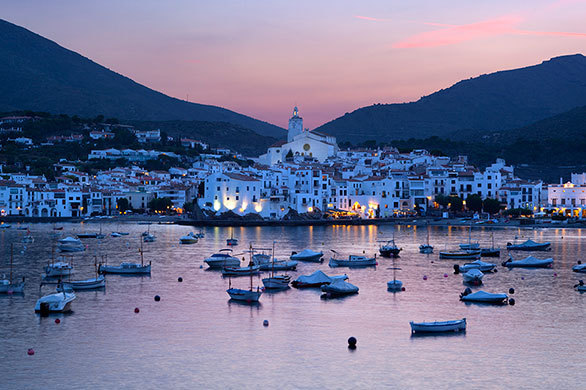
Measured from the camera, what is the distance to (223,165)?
90062mm

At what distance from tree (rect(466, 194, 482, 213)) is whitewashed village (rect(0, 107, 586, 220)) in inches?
91.9

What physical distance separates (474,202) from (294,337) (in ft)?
182

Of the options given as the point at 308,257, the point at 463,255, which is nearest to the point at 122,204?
the point at 308,257

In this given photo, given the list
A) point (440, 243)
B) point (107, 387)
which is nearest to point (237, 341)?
point (107, 387)

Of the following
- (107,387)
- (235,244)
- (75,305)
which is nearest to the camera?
(107,387)

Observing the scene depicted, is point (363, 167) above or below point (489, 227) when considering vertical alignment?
above

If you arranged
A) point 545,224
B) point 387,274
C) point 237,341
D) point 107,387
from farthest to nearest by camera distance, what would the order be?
1. point 545,224
2. point 387,274
3. point 237,341
4. point 107,387

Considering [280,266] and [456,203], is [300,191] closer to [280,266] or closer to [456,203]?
[456,203]

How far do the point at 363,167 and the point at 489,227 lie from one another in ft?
75.6

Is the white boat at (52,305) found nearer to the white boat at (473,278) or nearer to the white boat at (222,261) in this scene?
the white boat at (222,261)

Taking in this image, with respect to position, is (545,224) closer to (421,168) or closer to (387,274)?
(421,168)

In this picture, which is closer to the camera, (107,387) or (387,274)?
(107,387)

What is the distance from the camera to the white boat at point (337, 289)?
26.3 m

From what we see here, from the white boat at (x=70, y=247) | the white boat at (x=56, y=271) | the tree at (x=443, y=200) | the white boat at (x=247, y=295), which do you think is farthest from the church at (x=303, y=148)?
the white boat at (x=247, y=295)
